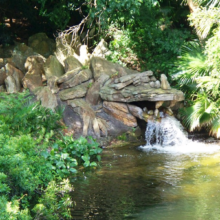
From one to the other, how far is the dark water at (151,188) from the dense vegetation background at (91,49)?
1.62 ft

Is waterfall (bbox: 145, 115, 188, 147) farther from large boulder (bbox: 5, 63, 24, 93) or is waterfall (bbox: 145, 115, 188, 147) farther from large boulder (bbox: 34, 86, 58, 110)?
large boulder (bbox: 5, 63, 24, 93)

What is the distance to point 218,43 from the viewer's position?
1127 cm

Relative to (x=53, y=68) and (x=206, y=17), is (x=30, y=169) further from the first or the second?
(x=206, y=17)

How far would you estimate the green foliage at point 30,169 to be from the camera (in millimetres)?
5203

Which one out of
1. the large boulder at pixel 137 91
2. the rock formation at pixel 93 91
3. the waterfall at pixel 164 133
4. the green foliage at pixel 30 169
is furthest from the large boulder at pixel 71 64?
the green foliage at pixel 30 169

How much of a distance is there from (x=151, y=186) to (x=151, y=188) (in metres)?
0.13

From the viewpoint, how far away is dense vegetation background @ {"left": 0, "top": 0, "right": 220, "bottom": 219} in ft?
18.2

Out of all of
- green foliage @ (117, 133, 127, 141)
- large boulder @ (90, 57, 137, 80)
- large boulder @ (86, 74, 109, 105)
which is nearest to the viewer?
green foliage @ (117, 133, 127, 141)

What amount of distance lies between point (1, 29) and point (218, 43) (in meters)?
8.33

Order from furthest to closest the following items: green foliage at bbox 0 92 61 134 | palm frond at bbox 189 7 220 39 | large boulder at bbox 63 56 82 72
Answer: large boulder at bbox 63 56 82 72, palm frond at bbox 189 7 220 39, green foliage at bbox 0 92 61 134

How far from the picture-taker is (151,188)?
7.54 meters

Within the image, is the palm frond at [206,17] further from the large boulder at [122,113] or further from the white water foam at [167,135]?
the large boulder at [122,113]

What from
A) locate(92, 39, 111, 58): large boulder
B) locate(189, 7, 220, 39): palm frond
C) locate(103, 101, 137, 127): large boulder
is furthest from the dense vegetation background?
locate(103, 101, 137, 127): large boulder

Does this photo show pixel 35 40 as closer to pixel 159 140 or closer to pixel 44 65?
pixel 44 65
